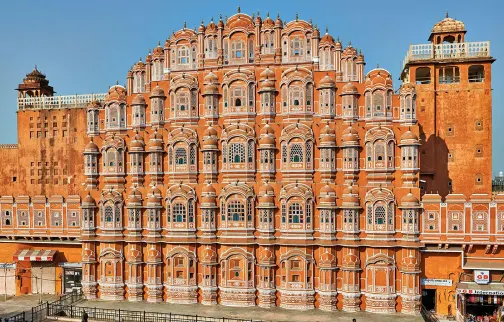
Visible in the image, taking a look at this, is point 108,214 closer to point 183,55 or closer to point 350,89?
point 183,55

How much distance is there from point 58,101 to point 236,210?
28.3m

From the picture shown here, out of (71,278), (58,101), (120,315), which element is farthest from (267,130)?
(58,101)

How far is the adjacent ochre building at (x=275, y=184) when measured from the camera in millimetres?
34094

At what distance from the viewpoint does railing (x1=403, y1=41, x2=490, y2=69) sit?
39.7 m

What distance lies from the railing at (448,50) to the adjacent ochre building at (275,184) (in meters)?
0.14

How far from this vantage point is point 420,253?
34281 mm

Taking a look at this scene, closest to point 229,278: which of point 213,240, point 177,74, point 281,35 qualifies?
point 213,240

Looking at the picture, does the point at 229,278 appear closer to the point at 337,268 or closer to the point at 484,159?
the point at 337,268

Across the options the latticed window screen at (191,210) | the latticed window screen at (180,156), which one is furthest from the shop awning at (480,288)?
the latticed window screen at (180,156)

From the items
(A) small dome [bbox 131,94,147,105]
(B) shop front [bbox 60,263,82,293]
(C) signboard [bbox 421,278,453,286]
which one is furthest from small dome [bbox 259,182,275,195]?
(B) shop front [bbox 60,263,82,293]

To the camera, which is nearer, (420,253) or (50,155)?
(420,253)

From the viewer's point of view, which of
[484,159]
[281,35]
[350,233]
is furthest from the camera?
[484,159]

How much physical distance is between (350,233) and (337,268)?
3.04 meters

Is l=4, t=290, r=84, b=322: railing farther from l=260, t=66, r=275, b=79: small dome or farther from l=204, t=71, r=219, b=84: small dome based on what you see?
l=260, t=66, r=275, b=79: small dome
